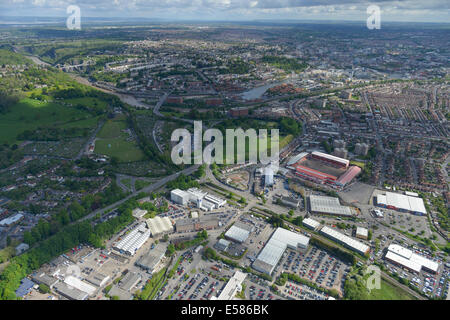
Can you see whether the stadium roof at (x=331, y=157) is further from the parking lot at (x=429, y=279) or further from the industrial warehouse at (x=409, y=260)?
Result: the parking lot at (x=429, y=279)

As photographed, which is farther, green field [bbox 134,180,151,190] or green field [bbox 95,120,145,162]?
green field [bbox 95,120,145,162]

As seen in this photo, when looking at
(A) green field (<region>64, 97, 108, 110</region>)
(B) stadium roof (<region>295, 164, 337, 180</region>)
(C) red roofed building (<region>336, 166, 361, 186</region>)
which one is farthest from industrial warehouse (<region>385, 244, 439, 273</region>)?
(A) green field (<region>64, 97, 108, 110</region>)

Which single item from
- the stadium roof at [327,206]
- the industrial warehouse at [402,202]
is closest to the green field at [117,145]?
the stadium roof at [327,206]

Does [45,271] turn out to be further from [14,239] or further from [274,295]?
[274,295]

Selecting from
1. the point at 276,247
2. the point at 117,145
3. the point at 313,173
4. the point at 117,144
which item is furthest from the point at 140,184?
the point at 313,173

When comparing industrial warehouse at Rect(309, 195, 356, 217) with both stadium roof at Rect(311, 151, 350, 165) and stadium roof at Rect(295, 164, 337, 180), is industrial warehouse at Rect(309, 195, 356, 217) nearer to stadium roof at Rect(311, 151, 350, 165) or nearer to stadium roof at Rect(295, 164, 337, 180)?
stadium roof at Rect(295, 164, 337, 180)

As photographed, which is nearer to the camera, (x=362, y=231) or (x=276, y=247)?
(x=276, y=247)
